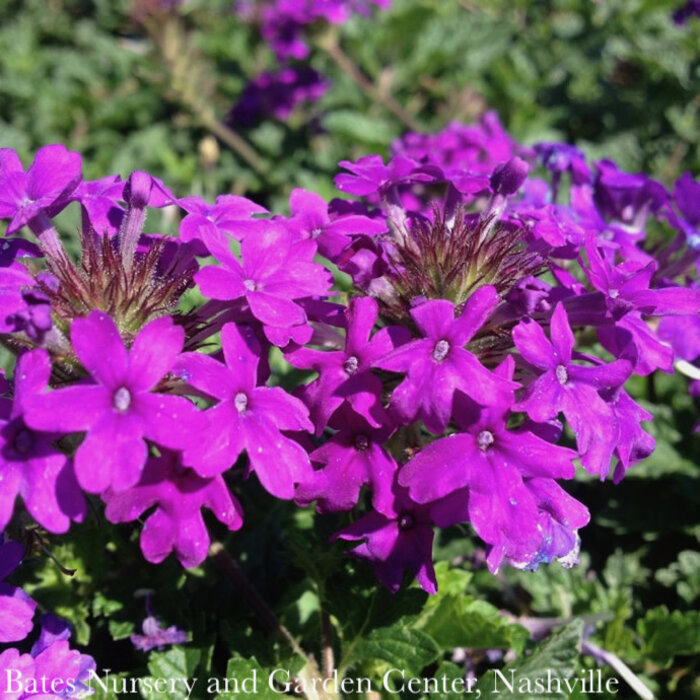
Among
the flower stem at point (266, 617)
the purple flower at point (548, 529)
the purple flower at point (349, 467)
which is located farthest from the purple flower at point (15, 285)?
the purple flower at point (548, 529)

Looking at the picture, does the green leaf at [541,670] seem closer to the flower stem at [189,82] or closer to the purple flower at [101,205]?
the purple flower at [101,205]

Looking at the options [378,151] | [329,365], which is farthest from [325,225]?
[378,151]

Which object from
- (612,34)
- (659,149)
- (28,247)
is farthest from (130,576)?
(612,34)

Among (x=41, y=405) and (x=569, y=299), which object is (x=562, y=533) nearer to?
(x=569, y=299)

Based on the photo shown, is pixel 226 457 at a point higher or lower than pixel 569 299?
lower

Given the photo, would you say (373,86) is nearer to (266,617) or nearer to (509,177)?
(509,177)

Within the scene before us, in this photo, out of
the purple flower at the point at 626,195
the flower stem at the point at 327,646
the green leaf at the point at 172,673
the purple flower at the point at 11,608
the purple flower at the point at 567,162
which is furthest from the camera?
the purple flower at the point at 567,162
